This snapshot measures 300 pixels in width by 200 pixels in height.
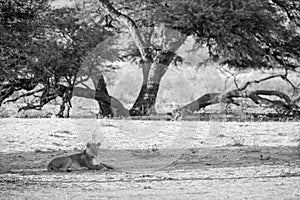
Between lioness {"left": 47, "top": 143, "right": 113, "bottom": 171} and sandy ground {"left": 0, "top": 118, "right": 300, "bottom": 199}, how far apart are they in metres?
0.21

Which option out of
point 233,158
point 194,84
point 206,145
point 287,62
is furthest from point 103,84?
point 233,158

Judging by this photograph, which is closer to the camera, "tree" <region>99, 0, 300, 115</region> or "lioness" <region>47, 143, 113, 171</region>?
"lioness" <region>47, 143, 113, 171</region>

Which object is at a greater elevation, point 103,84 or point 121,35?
point 121,35

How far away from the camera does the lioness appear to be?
8539mm

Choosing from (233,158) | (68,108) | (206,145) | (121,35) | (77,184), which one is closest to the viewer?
(77,184)

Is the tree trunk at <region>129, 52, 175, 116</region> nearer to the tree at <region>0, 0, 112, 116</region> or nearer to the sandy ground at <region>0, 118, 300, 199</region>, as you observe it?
the tree at <region>0, 0, 112, 116</region>

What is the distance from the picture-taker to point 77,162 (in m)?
8.77

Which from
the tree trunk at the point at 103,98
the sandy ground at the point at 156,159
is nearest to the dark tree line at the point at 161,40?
the tree trunk at the point at 103,98

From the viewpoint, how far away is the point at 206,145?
1105cm

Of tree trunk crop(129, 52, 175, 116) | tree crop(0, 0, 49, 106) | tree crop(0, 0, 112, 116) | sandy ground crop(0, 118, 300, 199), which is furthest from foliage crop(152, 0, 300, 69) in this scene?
tree crop(0, 0, 49, 106)

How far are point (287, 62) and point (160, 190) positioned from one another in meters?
13.5

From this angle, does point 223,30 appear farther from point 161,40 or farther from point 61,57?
point 61,57

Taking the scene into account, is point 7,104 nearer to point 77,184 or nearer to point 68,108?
point 68,108

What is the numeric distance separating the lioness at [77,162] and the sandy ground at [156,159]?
0.21 metres
